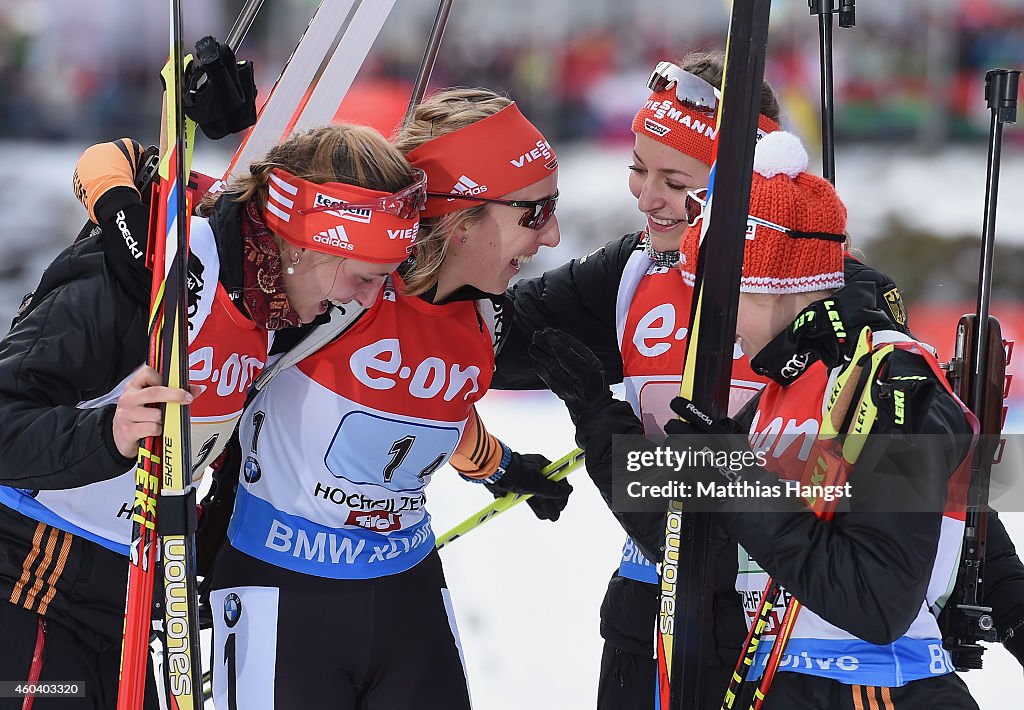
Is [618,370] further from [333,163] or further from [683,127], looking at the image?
[333,163]

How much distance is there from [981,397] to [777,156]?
0.81 m

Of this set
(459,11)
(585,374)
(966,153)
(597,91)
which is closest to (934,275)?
(966,153)

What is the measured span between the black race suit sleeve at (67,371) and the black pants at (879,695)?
3.23ft

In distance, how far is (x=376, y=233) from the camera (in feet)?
5.94

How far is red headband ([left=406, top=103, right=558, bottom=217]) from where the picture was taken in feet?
6.55

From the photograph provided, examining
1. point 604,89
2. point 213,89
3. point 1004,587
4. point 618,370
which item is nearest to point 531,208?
point 618,370

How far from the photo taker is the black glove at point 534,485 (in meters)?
2.57

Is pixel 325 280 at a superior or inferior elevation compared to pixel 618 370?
inferior

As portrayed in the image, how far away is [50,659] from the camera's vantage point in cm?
189

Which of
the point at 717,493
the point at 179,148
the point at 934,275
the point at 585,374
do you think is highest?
the point at 934,275

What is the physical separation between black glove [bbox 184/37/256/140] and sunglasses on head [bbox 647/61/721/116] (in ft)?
2.85

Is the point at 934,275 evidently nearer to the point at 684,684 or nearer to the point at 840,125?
the point at 840,125

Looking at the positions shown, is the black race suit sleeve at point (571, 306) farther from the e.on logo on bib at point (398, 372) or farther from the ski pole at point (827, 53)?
the ski pole at point (827, 53)

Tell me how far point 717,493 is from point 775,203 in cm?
40
